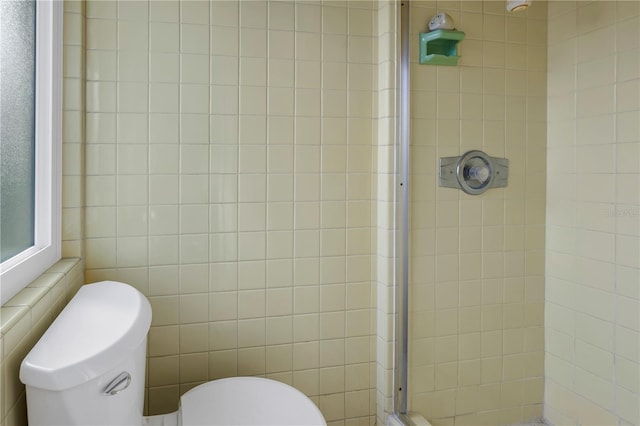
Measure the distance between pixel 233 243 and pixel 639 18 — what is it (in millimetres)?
1388

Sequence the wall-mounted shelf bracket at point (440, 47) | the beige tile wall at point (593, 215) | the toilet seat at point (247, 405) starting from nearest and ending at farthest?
the toilet seat at point (247, 405) → the beige tile wall at point (593, 215) → the wall-mounted shelf bracket at point (440, 47)

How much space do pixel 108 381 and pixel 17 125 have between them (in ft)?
2.16

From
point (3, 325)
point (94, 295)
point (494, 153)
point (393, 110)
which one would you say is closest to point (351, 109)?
point (393, 110)

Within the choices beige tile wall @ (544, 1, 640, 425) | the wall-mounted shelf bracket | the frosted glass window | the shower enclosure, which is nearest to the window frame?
the frosted glass window

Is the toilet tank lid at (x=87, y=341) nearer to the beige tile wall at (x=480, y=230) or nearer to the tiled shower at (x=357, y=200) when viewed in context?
the tiled shower at (x=357, y=200)

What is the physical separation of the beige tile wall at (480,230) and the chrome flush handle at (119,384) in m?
1.04

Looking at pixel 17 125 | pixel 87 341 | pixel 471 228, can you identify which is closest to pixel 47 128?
pixel 17 125

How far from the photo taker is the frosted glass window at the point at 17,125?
3.41 feet

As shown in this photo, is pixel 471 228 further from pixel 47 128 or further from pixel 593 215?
pixel 47 128

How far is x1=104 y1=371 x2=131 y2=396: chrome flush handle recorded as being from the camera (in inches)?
35.1

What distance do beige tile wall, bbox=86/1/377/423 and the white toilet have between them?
28 centimetres

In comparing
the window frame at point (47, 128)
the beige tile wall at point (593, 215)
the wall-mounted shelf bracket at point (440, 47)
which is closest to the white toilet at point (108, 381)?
the window frame at point (47, 128)

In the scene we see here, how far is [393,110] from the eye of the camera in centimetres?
164

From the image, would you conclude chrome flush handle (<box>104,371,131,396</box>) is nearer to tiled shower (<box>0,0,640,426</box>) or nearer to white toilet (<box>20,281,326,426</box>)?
white toilet (<box>20,281,326,426</box>)
